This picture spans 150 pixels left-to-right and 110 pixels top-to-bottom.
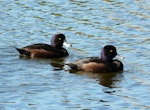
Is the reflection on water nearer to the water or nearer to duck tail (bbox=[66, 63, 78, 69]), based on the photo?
the water

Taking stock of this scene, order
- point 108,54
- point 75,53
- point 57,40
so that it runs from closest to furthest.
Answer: point 108,54 → point 75,53 → point 57,40

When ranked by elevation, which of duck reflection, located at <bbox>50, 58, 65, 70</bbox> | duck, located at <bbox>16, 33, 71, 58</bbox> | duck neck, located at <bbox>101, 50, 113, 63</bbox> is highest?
duck, located at <bbox>16, 33, 71, 58</bbox>

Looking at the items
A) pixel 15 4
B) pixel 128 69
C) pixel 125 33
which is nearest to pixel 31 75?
pixel 128 69

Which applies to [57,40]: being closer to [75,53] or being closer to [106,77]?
[75,53]

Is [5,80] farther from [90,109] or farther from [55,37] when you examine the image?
[55,37]

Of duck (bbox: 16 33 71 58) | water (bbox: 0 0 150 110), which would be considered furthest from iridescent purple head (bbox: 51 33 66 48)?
water (bbox: 0 0 150 110)

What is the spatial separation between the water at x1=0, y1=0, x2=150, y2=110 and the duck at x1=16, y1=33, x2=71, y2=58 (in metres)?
0.30

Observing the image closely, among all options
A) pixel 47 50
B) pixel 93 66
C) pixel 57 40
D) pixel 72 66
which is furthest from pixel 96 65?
pixel 57 40

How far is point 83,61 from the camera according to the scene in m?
21.6

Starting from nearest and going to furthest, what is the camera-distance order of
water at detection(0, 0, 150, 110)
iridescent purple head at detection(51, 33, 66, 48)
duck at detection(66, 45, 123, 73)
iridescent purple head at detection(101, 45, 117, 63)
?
water at detection(0, 0, 150, 110) < duck at detection(66, 45, 123, 73) < iridescent purple head at detection(101, 45, 117, 63) < iridescent purple head at detection(51, 33, 66, 48)

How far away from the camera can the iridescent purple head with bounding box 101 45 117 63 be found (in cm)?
2195

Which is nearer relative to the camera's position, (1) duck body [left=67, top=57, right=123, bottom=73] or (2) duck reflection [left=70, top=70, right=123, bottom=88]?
(2) duck reflection [left=70, top=70, right=123, bottom=88]

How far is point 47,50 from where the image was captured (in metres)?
23.5

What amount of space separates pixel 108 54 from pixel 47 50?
2526mm
